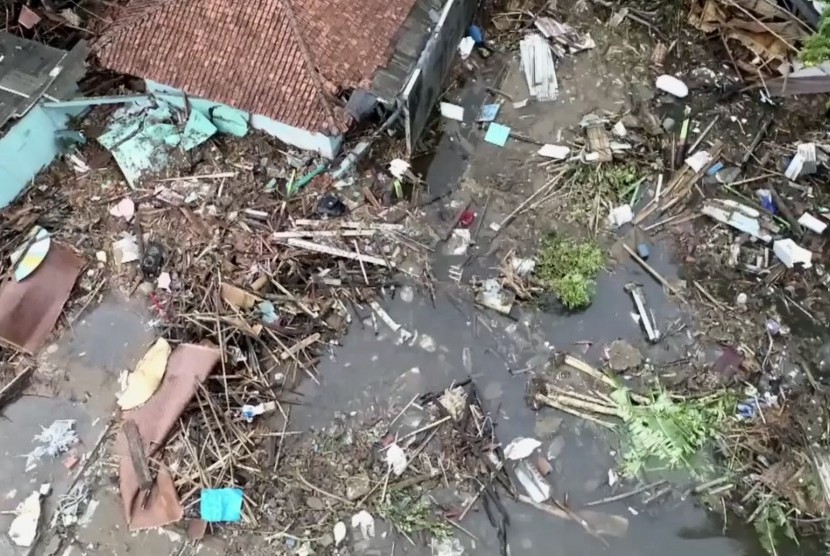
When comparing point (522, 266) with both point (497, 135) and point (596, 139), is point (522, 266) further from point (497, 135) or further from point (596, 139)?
point (596, 139)

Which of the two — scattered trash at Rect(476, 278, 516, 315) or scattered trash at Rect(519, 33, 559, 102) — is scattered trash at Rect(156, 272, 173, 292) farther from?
scattered trash at Rect(519, 33, 559, 102)

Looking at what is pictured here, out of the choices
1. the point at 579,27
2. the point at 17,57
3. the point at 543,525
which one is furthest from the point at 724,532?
the point at 17,57

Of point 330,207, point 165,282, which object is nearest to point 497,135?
point 330,207

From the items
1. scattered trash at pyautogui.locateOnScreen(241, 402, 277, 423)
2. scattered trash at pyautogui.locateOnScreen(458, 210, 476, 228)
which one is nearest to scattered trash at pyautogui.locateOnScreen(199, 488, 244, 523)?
scattered trash at pyautogui.locateOnScreen(241, 402, 277, 423)

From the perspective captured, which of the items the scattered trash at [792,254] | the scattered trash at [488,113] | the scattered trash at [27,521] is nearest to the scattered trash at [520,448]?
the scattered trash at [792,254]

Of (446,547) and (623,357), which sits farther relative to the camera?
(623,357)

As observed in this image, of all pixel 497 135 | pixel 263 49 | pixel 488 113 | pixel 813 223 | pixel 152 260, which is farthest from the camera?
pixel 488 113
